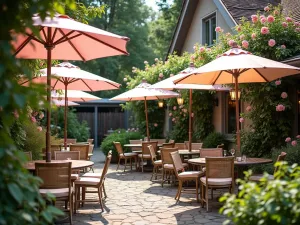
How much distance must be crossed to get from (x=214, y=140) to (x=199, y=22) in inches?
218

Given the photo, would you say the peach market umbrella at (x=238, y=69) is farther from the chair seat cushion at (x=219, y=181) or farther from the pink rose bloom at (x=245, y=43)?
the pink rose bloom at (x=245, y=43)

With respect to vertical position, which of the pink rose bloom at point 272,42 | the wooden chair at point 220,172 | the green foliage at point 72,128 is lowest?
the wooden chair at point 220,172

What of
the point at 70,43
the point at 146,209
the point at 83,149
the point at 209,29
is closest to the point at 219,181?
the point at 146,209

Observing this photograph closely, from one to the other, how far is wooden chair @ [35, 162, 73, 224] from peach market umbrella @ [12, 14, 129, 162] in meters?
0.43

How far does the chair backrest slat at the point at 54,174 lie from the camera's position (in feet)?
18.5

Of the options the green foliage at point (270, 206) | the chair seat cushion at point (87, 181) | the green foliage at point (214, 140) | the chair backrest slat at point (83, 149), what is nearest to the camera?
the green foliage at point (270, 206)

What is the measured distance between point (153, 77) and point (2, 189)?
1350 cm

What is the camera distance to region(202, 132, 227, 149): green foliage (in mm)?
12586

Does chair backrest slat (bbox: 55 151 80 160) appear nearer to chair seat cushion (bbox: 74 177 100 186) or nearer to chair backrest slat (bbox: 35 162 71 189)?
chair seat cushion (bbox: 74 177 100 186)

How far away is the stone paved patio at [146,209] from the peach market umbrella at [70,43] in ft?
4.54

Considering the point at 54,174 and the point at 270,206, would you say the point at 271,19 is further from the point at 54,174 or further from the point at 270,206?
the point at 270,206

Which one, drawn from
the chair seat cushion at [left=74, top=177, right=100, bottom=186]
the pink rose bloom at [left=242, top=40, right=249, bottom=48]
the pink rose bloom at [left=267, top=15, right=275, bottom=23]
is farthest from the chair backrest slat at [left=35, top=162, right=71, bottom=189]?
the pink rose bloom at [left=267, top=15, right=275, bottom=23]

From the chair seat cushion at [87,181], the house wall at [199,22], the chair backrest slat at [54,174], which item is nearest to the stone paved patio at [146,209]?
the chair seat cushion at [87,181]

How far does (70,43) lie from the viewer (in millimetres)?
6941
